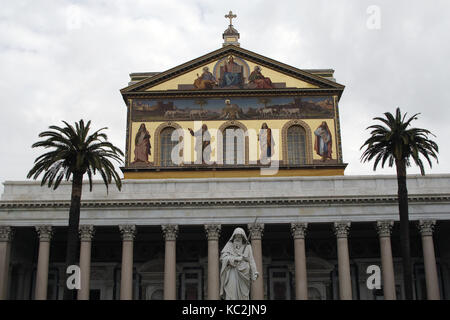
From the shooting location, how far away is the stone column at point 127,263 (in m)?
34.2

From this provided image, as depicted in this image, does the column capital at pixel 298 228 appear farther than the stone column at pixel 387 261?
Yes

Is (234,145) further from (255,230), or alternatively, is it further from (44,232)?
(44,232)

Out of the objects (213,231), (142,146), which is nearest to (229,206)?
(213,231)

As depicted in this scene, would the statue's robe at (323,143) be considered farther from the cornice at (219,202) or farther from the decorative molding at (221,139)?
the cornice at (219,202)

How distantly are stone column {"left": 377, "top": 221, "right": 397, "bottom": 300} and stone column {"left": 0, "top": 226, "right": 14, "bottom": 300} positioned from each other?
22.4 m

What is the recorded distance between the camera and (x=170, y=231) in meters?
35.4

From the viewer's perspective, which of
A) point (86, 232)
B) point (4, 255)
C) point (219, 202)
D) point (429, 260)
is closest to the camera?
point (429, 260)

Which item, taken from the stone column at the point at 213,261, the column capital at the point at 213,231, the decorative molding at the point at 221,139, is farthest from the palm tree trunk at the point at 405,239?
the decorative molding at the point at 221,139

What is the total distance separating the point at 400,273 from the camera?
129 feet

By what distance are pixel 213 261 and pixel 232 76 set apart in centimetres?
1540

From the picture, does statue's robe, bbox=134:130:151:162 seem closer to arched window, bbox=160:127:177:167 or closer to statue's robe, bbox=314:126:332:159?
arched window, bbox=160:127:177:167

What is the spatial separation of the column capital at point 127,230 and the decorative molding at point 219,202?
1250mm

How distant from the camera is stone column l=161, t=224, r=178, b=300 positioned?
34.3 metres

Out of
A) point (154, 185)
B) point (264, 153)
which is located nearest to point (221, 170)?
point (264, 153)
